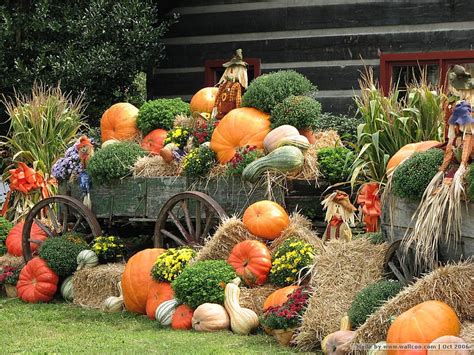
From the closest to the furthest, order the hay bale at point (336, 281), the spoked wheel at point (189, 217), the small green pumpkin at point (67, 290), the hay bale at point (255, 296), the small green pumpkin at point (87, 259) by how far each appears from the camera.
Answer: the hay bale at point (336, 281) < the hay bale at point (255, 296) < the spoked wheel at point (189, 217) < the small green pumpkin at point (87, 259) < the small green pumpkin at point (67, 290)

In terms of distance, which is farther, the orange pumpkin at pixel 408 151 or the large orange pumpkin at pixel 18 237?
the large orange pumpkin at pixel 18 237

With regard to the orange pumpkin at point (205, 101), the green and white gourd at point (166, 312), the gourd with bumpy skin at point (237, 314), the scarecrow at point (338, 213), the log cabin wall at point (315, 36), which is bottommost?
the green and white gourd at point (166, 312)

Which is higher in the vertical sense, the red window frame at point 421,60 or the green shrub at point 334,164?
the red window frame at point 421,60

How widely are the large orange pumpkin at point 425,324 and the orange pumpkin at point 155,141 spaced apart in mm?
5039

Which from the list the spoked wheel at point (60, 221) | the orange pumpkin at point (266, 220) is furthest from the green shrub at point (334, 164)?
the spoked wheel at point (60, 221)

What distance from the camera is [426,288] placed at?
5.96m

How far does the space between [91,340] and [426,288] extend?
2.85m

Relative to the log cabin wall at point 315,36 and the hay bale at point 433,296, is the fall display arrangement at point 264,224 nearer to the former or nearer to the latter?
the hay bale at point 433,296

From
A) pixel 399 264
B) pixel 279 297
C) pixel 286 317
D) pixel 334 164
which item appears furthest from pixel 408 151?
pixel 286 317

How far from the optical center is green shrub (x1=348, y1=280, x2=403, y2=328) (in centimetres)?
639

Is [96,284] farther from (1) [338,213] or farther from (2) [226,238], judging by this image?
(1) [338,213]

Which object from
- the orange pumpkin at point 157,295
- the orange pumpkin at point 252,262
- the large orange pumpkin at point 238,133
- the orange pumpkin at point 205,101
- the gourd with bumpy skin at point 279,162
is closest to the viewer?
the orange pumpkin at point 252,262

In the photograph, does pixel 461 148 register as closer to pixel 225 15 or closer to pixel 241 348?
pixel 241 348

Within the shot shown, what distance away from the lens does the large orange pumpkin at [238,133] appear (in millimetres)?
9102
